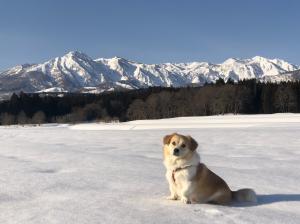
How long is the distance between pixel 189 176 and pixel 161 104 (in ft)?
378

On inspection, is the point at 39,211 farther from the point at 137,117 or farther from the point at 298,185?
the point at 137,117

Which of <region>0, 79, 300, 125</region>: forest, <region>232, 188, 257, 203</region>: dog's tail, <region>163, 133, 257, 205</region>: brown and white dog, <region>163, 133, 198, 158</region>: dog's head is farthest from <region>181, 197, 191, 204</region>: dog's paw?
<region>0, 79, 300, 125</region>: forest

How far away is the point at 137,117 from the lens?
11888cm

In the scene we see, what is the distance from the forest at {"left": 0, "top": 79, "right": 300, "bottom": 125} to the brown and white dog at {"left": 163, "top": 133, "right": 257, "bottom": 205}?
104 meters

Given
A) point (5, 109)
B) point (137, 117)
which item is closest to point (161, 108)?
point (137, 117)

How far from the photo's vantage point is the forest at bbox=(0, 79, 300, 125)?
109938 mm

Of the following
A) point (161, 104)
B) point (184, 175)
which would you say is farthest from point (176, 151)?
point (161, 104)

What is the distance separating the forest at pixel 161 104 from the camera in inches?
4328

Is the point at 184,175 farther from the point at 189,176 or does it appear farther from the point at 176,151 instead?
the point at 176,151

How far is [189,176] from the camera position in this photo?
6.96m

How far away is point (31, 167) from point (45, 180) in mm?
2390

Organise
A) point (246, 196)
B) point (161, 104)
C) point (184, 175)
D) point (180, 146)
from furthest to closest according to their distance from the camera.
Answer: point (161, 104) → point (246, 196) → point (184, 175) → point (180, 146)

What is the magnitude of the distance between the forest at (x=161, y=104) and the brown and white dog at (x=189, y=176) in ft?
342

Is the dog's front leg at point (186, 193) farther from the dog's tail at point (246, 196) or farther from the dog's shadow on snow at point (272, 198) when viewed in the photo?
the dog's tail at point (246, 196)
